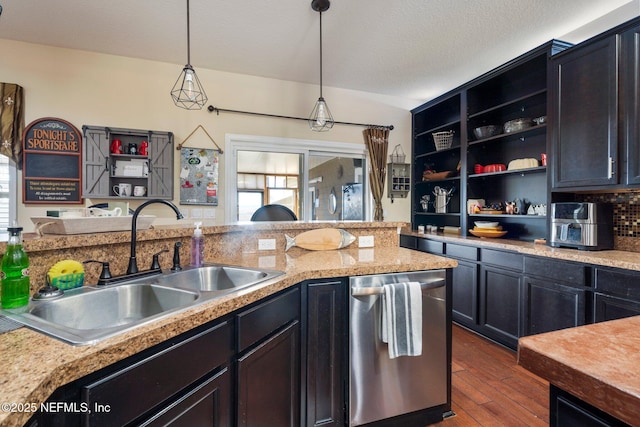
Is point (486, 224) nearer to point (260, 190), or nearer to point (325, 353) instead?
point (325, 353)

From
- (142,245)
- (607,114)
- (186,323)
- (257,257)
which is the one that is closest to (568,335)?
(186,323)

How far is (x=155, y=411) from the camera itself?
820mm

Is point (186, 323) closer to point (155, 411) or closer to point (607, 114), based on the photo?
point (155, 411)

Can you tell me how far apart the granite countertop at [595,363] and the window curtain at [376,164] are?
334 cm

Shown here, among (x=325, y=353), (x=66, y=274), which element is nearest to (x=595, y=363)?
(x=325, y=353)

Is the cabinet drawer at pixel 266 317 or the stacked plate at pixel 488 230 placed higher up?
the stacked plate at pixel 488 230

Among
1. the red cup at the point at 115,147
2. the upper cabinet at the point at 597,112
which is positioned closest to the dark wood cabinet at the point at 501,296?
the upper cabinet at the point at 597,112

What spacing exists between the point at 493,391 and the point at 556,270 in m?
1.01

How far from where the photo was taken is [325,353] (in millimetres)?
1541

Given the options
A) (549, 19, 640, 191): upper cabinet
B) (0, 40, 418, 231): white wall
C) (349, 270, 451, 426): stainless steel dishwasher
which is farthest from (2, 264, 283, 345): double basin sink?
(549, 19, 640, 191): upper cabinet

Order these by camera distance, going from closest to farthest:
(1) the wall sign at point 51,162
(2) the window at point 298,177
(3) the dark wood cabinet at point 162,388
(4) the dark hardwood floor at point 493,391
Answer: (3) the dark wood cabinet at point 162,388 → (4) the dark hardwood floor at point 493,391 → (1) the wall sign at point 51,162 → (2) the window at point 298,177

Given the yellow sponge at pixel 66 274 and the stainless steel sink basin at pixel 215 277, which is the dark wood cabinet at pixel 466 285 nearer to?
the stainless steel sink basin at pixel 215 277

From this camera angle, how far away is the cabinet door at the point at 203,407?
85cm

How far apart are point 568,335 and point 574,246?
2.13 m
